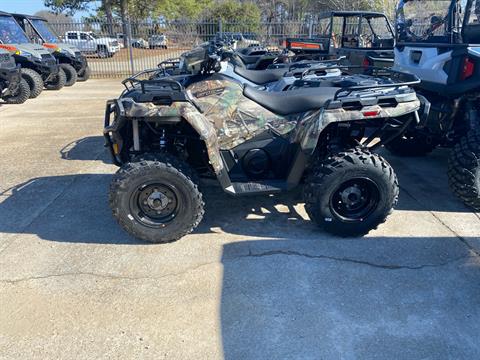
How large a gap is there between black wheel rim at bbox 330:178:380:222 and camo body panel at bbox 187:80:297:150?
68 cm

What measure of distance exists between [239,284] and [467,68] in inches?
121

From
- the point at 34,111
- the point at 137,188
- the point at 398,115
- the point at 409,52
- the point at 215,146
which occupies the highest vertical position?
the point at 409,52

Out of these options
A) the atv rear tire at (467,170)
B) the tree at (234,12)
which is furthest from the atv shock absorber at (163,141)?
the tree at (234,12)

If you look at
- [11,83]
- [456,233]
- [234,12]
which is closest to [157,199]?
[456,233]

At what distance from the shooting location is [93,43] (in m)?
21.6

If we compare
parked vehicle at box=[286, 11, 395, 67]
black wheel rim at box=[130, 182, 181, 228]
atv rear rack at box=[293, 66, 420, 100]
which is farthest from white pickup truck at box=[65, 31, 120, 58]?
black wheel rim at box=[130, 182, 181, 228]

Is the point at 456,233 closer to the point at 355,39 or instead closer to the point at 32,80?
the point at 355,39

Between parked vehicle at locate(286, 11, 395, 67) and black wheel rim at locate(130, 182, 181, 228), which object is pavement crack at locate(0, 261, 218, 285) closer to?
black wheel rim at locate(130, 182, 181, 228)

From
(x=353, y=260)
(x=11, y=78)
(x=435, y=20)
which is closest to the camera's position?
(x=353, y=260)

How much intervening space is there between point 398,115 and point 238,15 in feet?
97.7

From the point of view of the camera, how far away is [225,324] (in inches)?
100

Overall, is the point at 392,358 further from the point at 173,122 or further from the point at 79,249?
the point at 79,249

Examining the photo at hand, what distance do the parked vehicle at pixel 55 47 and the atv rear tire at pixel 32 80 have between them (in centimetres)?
247

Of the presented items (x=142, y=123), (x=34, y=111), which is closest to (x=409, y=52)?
(x=142, y=123)
